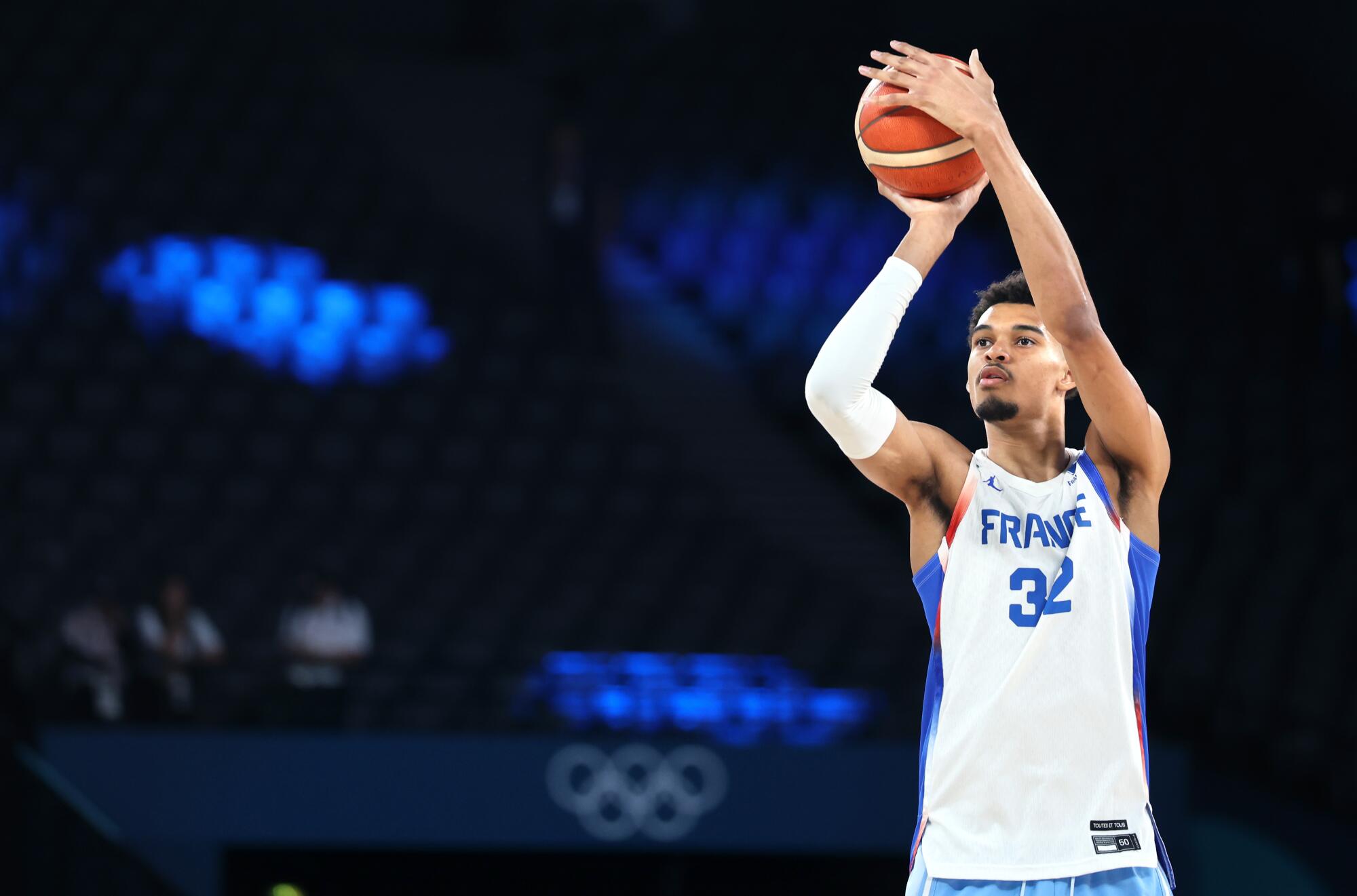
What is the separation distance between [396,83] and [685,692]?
10.3 metres

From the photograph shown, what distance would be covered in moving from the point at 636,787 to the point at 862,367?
692 cm

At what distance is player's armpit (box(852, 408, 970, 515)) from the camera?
336 cm

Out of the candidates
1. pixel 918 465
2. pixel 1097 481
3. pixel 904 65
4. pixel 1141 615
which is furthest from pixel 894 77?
pixel 1141 615

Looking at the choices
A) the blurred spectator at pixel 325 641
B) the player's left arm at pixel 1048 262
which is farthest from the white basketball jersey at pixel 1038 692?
the blurred spectator at pixel 325 641

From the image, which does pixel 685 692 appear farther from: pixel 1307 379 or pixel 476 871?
pixel 1307 379

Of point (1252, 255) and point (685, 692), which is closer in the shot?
point (685, 692)

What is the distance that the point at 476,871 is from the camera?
1148 cm

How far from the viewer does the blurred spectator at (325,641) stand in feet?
32.7

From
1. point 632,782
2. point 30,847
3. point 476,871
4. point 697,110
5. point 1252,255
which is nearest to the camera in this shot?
point 30,847

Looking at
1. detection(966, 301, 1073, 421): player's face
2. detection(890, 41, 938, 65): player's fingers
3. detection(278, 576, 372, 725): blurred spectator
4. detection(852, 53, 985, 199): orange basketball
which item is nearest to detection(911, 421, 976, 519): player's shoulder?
detection(966, 301, 1073, 421): player's face

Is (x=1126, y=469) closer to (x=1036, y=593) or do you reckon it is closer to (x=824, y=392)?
(x=1036, y=593)

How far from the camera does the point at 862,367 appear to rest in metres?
3.20

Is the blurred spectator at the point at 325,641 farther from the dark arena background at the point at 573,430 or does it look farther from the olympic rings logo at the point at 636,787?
the olympic rings logo at the point at 636,787

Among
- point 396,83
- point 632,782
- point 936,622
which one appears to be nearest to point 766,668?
point 632,782
